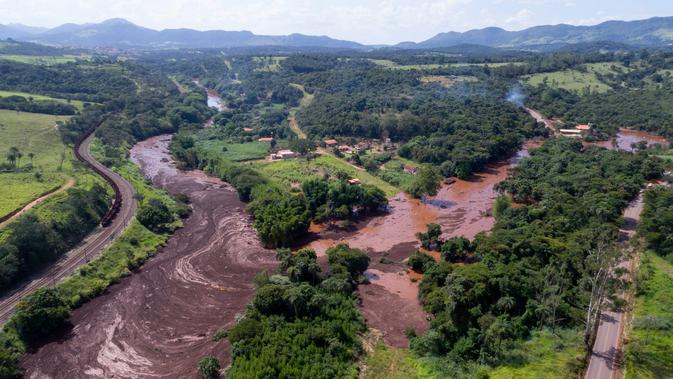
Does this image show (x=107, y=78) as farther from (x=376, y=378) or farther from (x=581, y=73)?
(x=581, y=73)

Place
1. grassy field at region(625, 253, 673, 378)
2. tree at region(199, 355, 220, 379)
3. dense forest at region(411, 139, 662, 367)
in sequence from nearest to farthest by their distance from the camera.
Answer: grassy field at region(625, 253, 673, 378) → tree at region(199, 355, 220, 379) → dense forest at region(411, 139, 662, 367)

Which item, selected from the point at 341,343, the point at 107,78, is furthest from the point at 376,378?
the point at 107,78

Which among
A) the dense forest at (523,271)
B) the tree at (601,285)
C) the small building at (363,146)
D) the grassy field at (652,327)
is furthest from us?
the small building at (363,146)

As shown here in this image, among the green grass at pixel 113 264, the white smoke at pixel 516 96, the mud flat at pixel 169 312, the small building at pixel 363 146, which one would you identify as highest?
the white smoke at pixel 516 96

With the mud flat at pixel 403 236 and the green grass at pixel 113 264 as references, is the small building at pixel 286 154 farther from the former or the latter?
the green grass at pixel 113 264

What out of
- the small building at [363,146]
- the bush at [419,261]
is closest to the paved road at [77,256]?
the bush at [419,261]

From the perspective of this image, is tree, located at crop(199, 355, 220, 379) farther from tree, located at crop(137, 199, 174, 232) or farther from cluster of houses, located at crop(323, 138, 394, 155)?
cluster of houses, located at crop(323, 138, 394, 155)

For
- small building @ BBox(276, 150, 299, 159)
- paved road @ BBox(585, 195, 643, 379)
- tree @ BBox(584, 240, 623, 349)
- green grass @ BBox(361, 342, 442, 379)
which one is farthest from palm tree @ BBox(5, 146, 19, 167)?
paved road @ BBox(585, 195, 643, 379)
